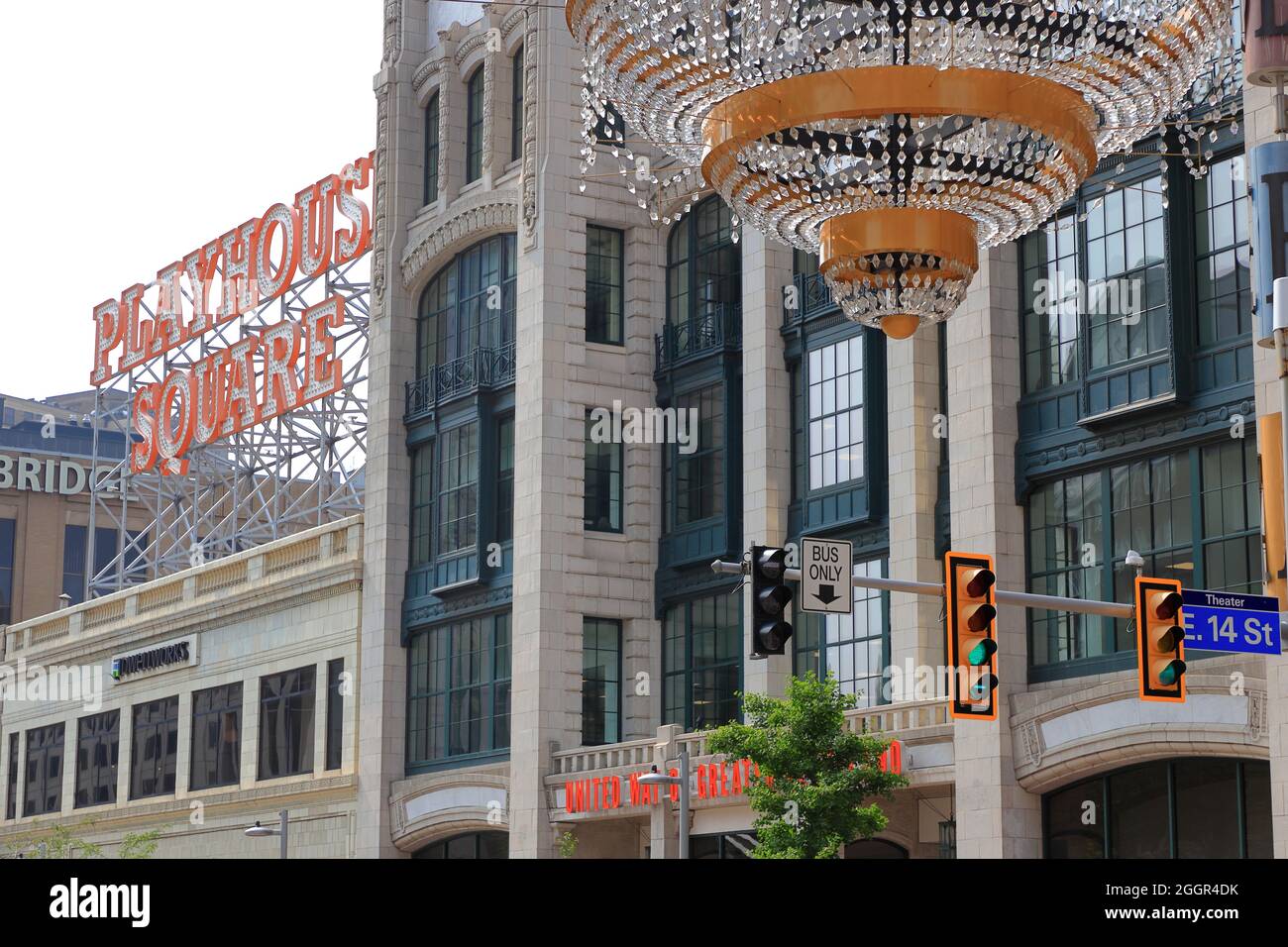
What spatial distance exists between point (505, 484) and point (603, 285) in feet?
18.4

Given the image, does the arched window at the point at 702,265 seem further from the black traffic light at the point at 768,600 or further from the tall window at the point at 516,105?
the black traffic light at the point at 768,600

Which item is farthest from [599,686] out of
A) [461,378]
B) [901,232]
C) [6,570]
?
[6,570]

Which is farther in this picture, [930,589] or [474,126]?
[474,126]

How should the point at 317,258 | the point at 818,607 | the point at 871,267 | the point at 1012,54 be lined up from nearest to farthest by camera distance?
the point at 1012,54 < the point at 871,267 < the point at 818,607 < the point at 317,258

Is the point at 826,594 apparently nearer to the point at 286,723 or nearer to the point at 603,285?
the point at 603,285

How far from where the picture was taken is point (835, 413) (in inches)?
1657

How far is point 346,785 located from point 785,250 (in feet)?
64.1

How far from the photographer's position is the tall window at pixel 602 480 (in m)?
47.8

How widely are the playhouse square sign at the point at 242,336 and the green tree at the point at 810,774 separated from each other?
3096 centimetres

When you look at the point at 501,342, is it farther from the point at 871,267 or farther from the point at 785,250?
the point at 871,267

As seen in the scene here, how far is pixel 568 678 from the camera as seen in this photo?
46.2 metres

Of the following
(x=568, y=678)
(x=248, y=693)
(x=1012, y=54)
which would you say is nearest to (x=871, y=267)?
(x=1012, y=54)

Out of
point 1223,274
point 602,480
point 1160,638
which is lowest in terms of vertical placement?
point 1160,638
